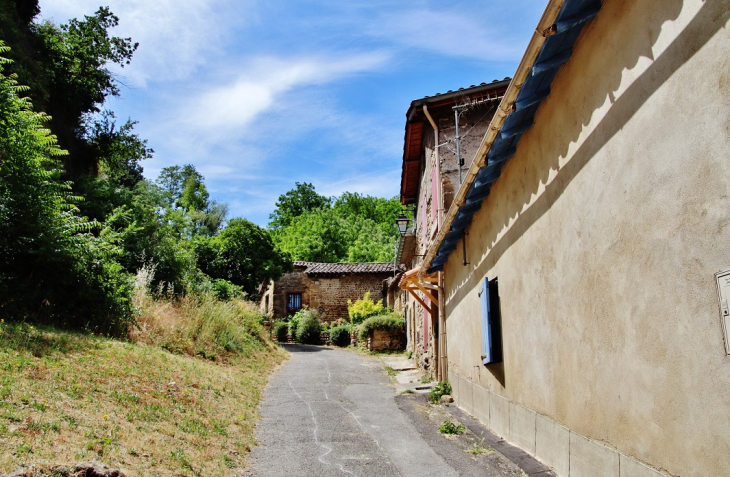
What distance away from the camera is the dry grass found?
13.8 feet

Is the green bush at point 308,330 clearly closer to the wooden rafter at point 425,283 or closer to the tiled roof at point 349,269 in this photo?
the tiled roof at point 349,269

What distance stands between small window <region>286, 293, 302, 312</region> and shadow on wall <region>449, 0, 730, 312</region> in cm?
2739

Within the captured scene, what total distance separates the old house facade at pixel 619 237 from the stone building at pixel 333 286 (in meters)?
25.3

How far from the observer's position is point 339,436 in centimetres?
675

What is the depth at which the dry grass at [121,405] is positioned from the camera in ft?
13.8

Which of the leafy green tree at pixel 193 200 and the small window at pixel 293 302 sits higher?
the leafy green tree at pixel 193 200

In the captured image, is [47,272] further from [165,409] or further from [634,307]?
[634,307]

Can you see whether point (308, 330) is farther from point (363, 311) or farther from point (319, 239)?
point (319, 239)

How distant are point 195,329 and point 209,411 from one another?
17.4ft

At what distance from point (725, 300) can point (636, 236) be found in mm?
835

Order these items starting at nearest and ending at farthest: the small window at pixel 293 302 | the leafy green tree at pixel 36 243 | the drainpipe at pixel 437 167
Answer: the leafy green tree at pixel 36 243, the drainpipe at pixel 437 167, the small window at pixel 293 302

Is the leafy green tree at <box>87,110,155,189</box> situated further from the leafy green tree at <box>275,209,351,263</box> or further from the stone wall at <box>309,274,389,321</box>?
the leafy green tree at <box>275,209,351,263</box>

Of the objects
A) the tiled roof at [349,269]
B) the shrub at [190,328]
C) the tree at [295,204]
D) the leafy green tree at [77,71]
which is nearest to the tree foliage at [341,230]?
the tree at [295,204]

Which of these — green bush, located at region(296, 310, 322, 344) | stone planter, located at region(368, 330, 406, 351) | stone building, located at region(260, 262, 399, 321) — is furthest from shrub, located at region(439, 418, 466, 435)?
stone building, located at region(260, 262, 399, 321)
